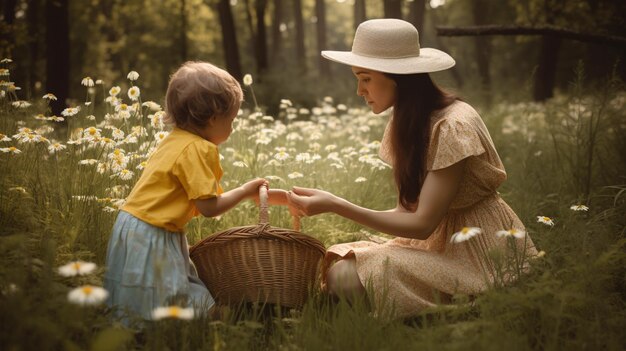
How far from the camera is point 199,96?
2.59 metres

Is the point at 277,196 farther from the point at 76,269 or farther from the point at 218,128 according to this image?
the point at 76,269

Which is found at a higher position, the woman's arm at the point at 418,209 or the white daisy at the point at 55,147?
the white daisy at the point at 55,147

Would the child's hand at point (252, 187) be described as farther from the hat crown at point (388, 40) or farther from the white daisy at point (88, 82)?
the white daisy at point (88, 82)

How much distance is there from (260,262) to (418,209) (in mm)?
798

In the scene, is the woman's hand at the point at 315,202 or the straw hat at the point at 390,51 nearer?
the woman's hand at the point at 315,202

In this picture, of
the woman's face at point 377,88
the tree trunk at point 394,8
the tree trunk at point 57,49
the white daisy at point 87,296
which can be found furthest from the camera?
the tree trunk at point 394,8

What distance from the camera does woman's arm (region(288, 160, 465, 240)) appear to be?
2645 mm

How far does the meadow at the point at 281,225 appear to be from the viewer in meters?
1.92

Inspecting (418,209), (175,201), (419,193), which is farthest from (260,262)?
(419,193)

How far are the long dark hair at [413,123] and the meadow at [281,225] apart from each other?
2.27 feet

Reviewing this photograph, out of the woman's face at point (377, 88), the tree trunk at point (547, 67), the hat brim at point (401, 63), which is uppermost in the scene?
the hat brim at point (401, 63)

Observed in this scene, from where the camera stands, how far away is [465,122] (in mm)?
2674

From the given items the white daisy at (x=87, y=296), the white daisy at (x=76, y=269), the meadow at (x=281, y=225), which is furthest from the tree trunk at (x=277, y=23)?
the white daisy at (x=87, y=296)

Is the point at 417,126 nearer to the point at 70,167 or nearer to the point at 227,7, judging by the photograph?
the point at 70,167
